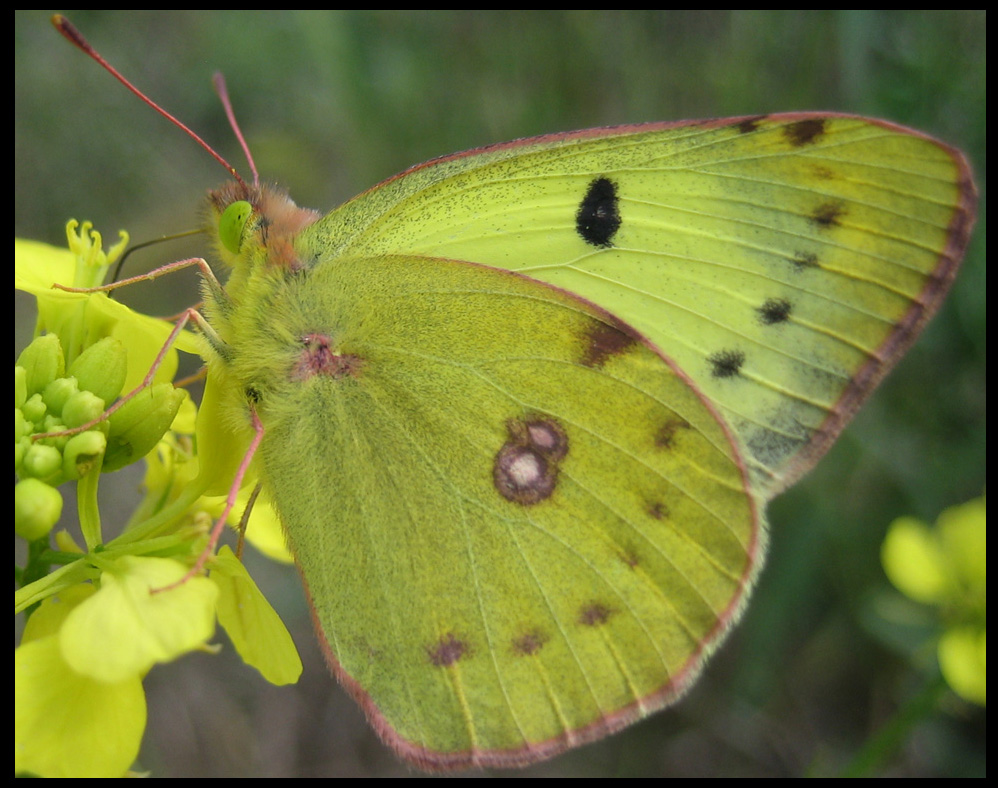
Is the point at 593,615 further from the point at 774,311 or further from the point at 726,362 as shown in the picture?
the point at 774,311

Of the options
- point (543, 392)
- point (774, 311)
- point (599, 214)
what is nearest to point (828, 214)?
point (774, 311)

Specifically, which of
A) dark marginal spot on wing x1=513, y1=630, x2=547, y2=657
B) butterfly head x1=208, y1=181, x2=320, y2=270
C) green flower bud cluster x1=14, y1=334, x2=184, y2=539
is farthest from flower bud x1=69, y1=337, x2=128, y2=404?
dark marginal spot on wing x1=513, y1=630, x2=547, y2=657

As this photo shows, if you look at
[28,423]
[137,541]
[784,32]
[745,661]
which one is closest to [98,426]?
[28,423]

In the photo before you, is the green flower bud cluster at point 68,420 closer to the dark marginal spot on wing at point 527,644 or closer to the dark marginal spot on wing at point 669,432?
the dark marginal spot on wing at point 527,644

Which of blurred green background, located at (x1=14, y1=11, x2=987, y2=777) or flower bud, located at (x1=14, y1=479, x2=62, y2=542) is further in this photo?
blurred green background, located at (x1=14, y1=11, x2=987, y2=777)

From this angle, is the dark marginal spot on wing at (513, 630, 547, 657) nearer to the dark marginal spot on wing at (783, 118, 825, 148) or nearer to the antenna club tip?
the dark marginal spot on wing at (783, 118, 825, 148)

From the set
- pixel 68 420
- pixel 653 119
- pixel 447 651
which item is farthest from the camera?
pixel 653 119

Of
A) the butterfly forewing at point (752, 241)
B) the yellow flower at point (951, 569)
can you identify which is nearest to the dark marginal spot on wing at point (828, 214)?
the butterfly forewing at point (752, 241)
